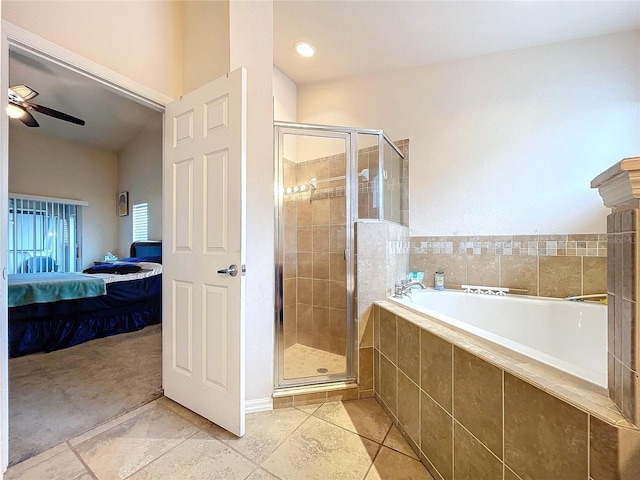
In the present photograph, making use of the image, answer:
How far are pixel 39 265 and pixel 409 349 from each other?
620 cm

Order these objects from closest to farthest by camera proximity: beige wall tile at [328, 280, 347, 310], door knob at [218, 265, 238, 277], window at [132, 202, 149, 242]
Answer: door knob at [218, 265, 238, 277]
beige wall tile at [328, 280, 347, 310]
window at [132, 202, 149, 242]

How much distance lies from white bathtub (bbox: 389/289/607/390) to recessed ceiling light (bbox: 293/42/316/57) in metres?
2.24

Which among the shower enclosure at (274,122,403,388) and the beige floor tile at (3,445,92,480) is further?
the shower enclosure at (274,122,403,388)

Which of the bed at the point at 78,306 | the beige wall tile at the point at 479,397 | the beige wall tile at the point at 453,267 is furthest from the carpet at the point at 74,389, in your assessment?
the beige wall tile at the point at 453,267

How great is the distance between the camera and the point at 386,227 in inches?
78.2

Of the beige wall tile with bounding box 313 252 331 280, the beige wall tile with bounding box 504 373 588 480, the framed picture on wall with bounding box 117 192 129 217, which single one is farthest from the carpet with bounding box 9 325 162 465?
the framed picture on wall with bounding box 117 192 129 217

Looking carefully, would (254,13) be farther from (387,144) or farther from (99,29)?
(387,144)

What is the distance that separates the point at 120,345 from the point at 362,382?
259cm

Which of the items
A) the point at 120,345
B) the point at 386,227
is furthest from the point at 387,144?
the point at 120,345

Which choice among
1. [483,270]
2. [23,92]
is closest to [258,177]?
[483,270]

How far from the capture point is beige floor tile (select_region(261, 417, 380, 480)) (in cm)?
123

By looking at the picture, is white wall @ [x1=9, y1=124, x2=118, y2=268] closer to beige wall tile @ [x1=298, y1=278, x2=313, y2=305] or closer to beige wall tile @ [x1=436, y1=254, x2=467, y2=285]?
beige wall tile @ [x1=298, y1=278, x2=313, y2=305]

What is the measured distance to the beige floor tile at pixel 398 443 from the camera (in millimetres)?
1346

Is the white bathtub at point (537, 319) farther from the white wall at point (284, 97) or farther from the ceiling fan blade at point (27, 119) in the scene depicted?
the ceiling fan blade at point (27, 119)
